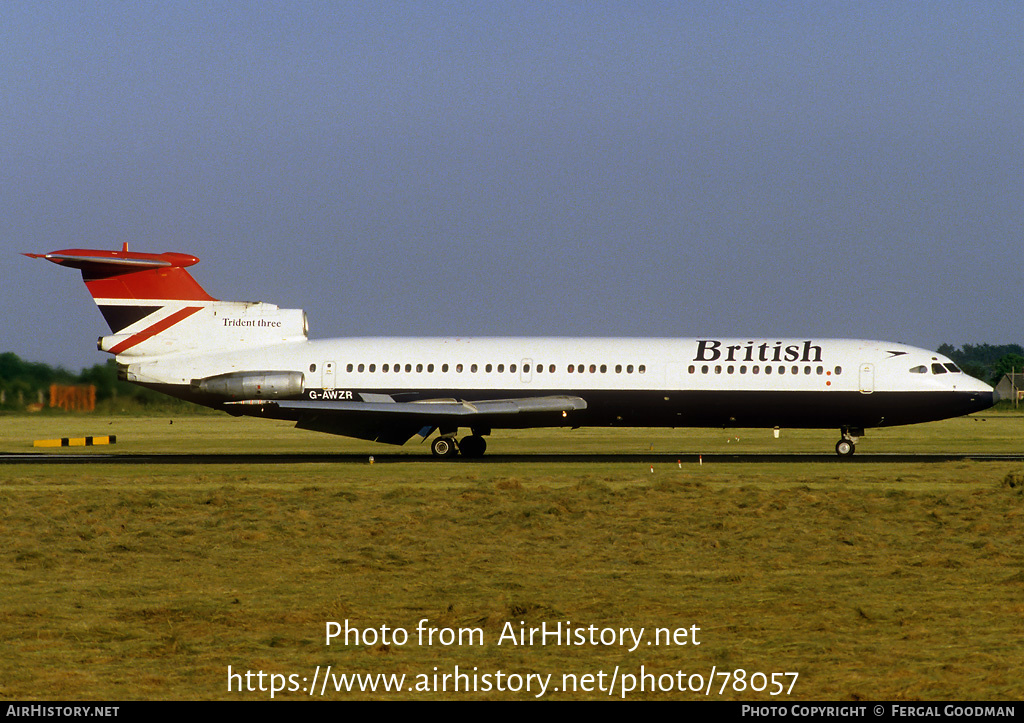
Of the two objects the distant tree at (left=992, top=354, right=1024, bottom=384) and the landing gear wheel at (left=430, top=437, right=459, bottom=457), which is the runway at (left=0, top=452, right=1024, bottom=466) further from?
the distant tree at (left=992, top=354, right=1024, bottom=384)

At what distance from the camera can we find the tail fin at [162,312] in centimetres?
3734

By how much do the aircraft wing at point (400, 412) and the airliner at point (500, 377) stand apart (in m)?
0.05

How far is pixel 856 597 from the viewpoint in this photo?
43.8 feet

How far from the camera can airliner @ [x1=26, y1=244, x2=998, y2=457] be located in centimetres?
3547

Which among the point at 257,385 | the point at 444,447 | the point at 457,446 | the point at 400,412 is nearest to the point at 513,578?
the point at 400,412

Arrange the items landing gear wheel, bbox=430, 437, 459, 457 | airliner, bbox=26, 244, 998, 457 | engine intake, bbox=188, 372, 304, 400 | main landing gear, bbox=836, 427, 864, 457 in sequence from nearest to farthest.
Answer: airliner, bbox=26, 244, 998, 457 < engine intake, bbox=188, 372, 304, 400 < landing gear wheel, bbox=430, 437, 459, 457 < main landing gear, bbox=836, 427, 864, 457

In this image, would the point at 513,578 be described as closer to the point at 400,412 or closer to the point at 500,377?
the point at 400,412

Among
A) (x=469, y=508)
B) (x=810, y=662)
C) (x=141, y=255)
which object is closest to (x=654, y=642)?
(x=810, y=662)

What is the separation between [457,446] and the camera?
3691 cm

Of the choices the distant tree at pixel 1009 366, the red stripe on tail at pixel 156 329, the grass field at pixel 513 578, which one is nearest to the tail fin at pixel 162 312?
the red stripe on tail at pixel 156 329

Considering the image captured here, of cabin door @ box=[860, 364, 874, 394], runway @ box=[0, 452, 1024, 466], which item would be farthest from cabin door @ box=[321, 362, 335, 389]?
cabin door @ box=[860, 364, 874, 394]

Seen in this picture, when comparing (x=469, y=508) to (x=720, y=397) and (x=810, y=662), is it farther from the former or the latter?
(x=720, y=397)

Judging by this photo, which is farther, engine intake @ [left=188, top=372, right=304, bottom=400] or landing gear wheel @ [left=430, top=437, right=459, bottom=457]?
landing gear wheel @ [left=430, top=437, right=459, bottom=457]
